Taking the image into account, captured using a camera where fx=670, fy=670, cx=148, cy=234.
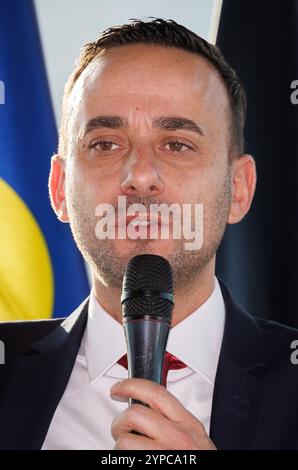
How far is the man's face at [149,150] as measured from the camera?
1.58 meters

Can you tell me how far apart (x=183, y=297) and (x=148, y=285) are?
0.66 m

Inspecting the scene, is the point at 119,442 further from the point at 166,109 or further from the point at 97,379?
the point at 166,109

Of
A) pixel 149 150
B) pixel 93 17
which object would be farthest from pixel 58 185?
pixel 93 17

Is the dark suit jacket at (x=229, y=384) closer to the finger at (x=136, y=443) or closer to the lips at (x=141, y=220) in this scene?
the lips at (x=141, y=220)

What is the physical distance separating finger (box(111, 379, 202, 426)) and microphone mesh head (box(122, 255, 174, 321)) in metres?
0.14

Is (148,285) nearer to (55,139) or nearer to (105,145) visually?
(105,145)

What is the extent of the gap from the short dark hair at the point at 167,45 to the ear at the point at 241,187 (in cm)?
4

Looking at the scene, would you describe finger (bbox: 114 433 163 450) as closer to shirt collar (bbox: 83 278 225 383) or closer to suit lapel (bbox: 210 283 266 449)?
suit lapel (bbox: 210 283 266 449)

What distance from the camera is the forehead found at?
1.68 m

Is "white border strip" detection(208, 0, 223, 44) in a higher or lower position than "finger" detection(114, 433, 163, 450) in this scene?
higher

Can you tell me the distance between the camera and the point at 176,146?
1669 mm

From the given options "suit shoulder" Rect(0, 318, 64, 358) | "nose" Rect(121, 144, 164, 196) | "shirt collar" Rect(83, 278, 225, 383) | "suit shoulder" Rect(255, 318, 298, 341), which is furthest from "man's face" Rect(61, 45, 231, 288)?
"suit shoulder" Rect(0, 318, 64, 358)

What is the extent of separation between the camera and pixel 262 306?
88.0 inches

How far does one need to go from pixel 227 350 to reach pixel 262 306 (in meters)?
0.61
